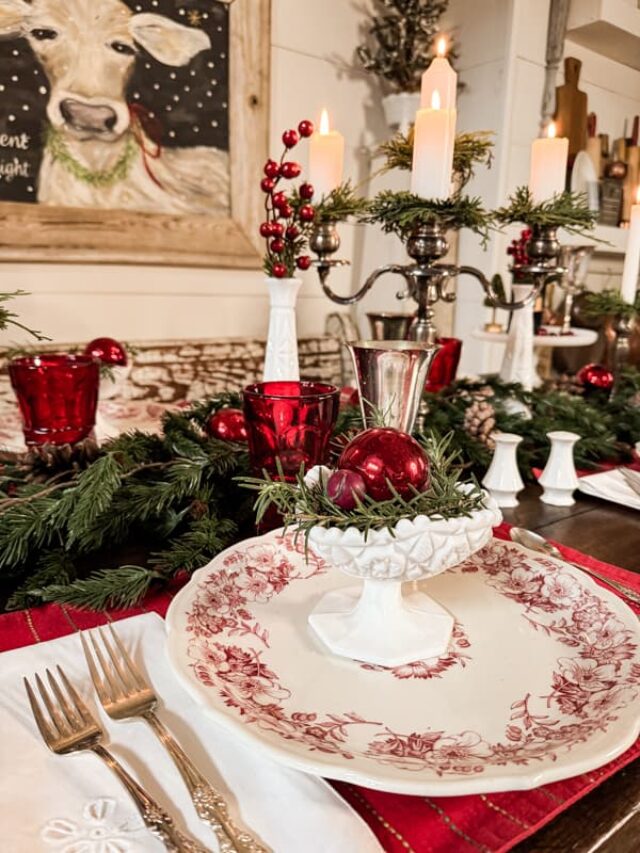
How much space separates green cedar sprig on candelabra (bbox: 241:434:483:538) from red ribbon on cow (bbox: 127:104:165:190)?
1438mm

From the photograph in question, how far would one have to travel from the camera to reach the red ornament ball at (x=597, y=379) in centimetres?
126

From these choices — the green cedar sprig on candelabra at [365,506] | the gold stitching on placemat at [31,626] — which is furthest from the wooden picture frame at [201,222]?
the green cedar sprig on candelabra at [365,506]

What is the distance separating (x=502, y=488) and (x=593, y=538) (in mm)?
122

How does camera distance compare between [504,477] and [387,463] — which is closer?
[387,463]

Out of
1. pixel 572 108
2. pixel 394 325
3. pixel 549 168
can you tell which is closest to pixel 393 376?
pixel 394 325

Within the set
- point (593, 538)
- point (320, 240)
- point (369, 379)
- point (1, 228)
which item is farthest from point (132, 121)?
point (593, 538)

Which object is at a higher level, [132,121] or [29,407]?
[132,121]

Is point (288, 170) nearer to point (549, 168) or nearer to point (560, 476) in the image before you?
point (549, 168)

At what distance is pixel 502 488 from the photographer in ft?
2.44

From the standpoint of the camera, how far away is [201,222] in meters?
1.67

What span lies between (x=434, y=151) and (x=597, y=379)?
2.46 feet

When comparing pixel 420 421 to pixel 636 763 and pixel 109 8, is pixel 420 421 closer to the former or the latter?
pixel 636 763

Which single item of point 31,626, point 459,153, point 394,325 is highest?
point 459,153

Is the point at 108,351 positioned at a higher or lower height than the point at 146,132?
lower
